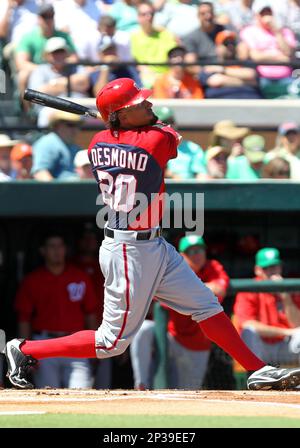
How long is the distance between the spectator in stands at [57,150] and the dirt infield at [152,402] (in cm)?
287

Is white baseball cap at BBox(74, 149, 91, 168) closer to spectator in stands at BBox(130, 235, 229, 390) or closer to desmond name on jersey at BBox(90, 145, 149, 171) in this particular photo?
spectator in stands at BBox(130, 235, 229, 390)

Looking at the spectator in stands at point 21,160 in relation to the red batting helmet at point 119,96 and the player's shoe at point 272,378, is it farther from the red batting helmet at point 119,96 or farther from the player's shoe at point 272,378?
the player's shoe at point 272,378

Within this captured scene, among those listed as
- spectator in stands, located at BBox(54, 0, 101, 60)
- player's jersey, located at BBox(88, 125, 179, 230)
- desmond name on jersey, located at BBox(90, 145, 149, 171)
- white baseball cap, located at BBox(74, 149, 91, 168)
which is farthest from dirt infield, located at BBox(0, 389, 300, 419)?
spectator in stands, located at BBox(54, 0, 101, 60)

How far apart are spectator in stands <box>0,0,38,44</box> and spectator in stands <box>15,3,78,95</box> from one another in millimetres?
104

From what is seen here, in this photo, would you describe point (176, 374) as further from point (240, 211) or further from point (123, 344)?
point (123, 344)

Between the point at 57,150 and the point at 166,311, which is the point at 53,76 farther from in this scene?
the point at 166,311

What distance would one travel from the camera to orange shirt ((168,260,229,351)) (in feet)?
28.3

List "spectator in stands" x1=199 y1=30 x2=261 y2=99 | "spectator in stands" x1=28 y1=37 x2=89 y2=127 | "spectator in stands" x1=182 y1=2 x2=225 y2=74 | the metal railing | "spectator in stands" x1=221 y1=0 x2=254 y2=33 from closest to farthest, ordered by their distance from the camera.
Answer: the metal railing < "spectator in stands" x1=28 y1=37 x2=89 y2=127 < "spectator in stands" x1=199 y1=30 x2=261 y2=99 < "spectator in stands" x1=182 y1=2 x2=225 y2=74 < "spectator in stands" x1=221 y1=0 x2=254 y2=33

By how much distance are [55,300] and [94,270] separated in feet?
2.43

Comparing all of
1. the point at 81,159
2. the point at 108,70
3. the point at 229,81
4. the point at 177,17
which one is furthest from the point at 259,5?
the point at 81,159

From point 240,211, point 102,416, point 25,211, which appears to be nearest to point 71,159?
point 25,211

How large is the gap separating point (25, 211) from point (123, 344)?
3.43 m

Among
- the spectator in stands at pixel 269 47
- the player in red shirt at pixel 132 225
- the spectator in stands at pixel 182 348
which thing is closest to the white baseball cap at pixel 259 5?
the spectator in stands at pixel 269 47

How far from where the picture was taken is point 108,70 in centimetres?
977
